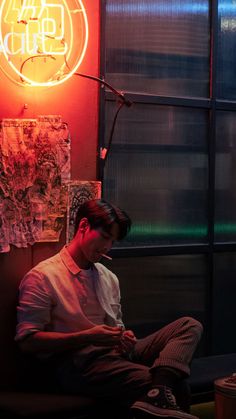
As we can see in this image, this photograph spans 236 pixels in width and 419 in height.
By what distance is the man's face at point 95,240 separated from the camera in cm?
495

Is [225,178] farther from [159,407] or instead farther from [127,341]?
[159,407]

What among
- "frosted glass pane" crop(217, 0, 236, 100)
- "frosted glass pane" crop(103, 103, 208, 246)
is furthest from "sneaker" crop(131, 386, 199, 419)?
"frosted glass pane" crop(217, 0, 236, 100)

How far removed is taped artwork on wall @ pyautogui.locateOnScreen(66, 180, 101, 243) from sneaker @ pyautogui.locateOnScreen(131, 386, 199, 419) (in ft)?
3.76

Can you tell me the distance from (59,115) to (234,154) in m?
1.66

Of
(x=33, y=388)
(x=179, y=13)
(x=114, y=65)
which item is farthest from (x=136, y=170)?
(x=33, y=388)

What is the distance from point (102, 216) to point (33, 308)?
65 cm

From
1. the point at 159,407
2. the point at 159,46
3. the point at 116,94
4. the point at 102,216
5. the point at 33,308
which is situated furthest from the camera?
the point at 159,46

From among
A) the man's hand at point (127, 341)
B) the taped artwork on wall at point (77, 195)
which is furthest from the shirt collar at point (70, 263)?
the man's hand at point (127, 341)

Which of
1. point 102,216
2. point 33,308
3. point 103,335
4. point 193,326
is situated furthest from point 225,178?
point 33,308

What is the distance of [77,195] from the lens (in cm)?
539

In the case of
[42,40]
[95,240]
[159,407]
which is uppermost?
[42,40]

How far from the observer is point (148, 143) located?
5.94m

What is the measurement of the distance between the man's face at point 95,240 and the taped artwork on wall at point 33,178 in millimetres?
332

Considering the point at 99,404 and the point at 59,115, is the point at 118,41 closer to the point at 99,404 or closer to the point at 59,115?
the point at 59,115
